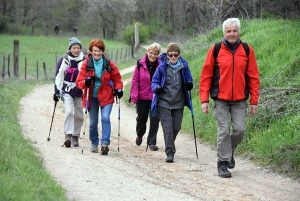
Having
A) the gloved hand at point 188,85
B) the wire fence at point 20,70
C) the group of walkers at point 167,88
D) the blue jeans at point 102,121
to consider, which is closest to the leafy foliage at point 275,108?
the group of walkers at point 167,88

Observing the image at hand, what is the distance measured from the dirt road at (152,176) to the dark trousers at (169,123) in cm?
31

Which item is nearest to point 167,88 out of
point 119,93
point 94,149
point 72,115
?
point 119,93

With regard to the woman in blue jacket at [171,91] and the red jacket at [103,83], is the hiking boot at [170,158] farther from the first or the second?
the red jacket at [103,83]

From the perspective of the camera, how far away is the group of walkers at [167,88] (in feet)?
26.0

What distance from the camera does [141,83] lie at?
34.1 feet

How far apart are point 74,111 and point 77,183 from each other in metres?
3.64

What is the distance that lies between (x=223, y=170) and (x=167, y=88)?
1890mm

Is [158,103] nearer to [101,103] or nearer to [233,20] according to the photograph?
[101,103]

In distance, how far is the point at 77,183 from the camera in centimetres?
722

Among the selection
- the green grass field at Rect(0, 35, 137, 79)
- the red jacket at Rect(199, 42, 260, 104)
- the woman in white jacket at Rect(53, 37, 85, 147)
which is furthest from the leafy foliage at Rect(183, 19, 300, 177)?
the green grass field at Rect(0, 35, 137, 79)

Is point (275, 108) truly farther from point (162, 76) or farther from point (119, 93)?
point (119, 93)

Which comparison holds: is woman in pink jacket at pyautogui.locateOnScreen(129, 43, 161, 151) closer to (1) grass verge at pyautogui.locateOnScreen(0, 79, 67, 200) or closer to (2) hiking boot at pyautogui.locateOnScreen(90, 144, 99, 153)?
(2) hiking boot at pyautogui.locateOnScreen(90, 144, 99, 153)

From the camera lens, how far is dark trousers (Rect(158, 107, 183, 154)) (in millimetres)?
9156

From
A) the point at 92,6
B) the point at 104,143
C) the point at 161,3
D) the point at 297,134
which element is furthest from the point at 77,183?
the point at 92,6
